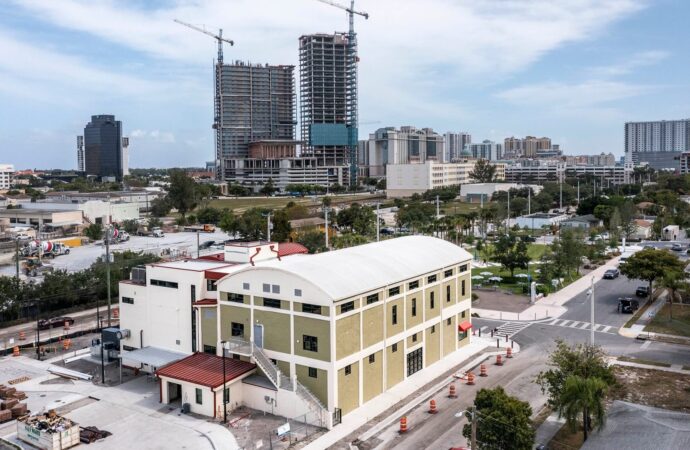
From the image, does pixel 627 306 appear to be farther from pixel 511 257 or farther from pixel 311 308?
pixel 311 308

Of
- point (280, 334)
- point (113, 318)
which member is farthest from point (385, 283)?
point (113, 318)

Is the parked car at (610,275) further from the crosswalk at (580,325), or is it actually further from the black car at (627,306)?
the crosswalk at (580,325)

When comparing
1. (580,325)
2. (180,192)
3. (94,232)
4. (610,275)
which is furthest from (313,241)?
(180,192)

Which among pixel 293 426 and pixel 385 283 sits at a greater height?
pixel 385 283

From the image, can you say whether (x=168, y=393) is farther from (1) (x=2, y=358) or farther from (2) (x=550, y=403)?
(2) (x=550, y=403)

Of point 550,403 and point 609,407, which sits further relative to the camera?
point 609,407

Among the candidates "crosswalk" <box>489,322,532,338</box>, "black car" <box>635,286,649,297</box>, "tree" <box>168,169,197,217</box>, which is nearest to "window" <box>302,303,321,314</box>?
"crosswalk" <box>489,322,532,338</box>

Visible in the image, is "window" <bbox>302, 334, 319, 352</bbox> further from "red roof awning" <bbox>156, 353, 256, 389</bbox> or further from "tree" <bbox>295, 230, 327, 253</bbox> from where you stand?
"tree" <bbox>295, 230, 327, 253</bbox>
